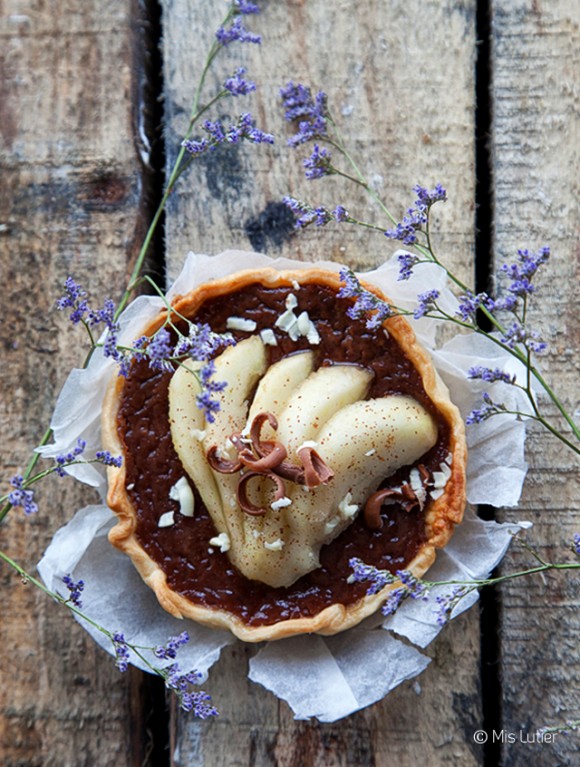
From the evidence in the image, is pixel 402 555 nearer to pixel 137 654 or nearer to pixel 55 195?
pixel 137 654

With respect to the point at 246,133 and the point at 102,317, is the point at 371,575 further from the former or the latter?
the point at 246,133

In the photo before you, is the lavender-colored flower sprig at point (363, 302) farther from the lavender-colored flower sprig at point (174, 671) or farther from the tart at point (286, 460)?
the lavender-colored flower sprig at point (174, 671)

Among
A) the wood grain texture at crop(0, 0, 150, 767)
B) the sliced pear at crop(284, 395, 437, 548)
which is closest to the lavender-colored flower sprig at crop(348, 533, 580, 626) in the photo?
the sliced pear at crop(284, 395, 437, 548)

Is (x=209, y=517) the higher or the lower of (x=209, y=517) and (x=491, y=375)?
the lower

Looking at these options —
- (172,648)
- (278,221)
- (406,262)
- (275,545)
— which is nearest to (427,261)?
(406,262)

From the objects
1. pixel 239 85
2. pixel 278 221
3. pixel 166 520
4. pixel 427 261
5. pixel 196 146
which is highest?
pixel 239 85

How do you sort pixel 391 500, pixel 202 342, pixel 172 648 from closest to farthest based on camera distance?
pixel 202 342 → pixel 172 648 → pixel 391 500

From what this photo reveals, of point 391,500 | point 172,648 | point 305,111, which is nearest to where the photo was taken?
point 172,648
